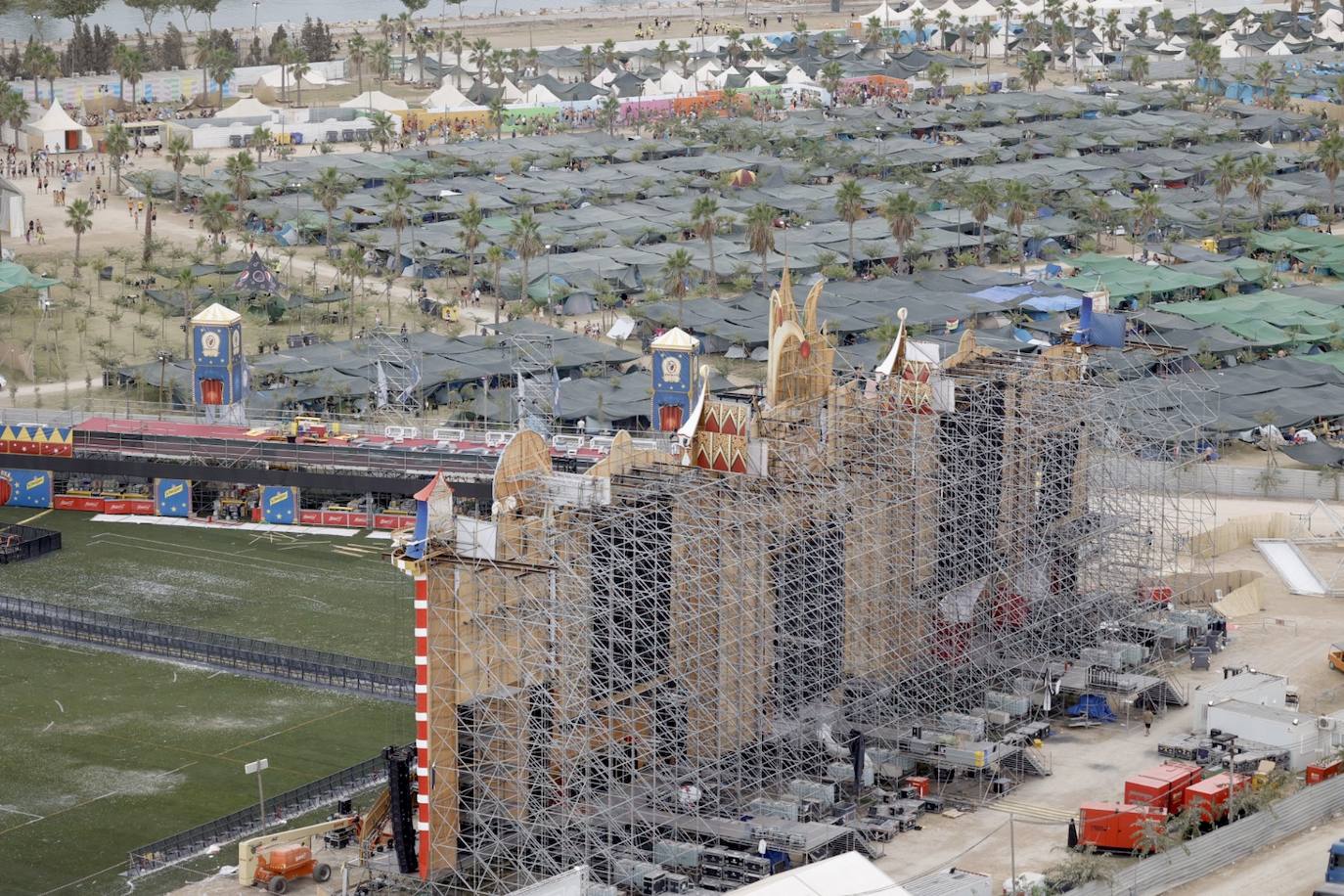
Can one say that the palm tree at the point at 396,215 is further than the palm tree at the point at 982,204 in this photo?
No

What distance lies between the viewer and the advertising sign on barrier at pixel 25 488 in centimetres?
10231

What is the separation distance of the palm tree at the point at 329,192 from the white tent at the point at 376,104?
34.6m

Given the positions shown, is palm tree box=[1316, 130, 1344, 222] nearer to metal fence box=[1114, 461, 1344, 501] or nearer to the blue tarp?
metal fence box=[1114, 461, 1344, 501]

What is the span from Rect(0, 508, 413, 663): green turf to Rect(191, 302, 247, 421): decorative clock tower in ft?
22.2

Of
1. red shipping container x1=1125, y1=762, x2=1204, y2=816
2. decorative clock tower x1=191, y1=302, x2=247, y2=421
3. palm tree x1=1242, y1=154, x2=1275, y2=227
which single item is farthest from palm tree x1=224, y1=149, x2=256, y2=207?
red shipping container x1=1125, y1=762, x2=1204, y2=816

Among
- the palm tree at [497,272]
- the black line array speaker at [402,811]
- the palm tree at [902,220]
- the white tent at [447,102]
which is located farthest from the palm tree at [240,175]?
the black line array speaker at [402,811]

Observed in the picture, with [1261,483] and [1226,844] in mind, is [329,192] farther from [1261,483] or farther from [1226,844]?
[1226,844]

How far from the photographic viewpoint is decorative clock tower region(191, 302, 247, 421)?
102562 mm

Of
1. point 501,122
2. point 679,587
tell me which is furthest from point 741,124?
point 679,587

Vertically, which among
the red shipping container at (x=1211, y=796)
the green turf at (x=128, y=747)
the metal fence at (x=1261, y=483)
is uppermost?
the metal fence at (x=1261, y=483)

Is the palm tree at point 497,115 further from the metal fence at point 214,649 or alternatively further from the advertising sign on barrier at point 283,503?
the metal fence at point 214,649

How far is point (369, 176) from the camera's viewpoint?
164 metres

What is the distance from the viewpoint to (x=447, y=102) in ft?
639

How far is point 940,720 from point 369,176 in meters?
97.2
